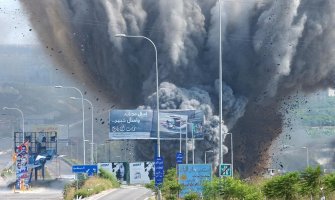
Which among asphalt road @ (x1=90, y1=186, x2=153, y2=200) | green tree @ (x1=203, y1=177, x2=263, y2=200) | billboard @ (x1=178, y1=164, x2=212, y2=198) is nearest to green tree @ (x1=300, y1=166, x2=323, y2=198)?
green tree @ (x1=203, y1=177, x2=263, y2=200)

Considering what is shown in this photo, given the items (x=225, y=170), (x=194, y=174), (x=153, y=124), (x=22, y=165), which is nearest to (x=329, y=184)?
(x=225, y=170)

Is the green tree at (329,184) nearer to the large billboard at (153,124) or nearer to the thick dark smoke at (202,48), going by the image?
the large billboard at (153,124)

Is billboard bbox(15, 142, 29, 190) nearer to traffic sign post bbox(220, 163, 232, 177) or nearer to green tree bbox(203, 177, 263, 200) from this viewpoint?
traffic sign post bbox(220, 163, 232, 177)

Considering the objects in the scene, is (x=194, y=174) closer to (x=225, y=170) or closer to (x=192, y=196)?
(x=225, y=170)

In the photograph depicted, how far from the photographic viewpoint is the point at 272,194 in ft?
152

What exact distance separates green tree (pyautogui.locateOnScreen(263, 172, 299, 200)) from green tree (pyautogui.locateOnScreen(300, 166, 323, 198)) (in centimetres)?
47

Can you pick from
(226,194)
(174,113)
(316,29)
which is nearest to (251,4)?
(316,29)

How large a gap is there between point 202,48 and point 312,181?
61657 millimetres

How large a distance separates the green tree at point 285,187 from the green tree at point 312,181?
1.54ft

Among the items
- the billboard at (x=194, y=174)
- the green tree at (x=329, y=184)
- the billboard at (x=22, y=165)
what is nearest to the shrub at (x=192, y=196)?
the billboard at (x=194, y=174)

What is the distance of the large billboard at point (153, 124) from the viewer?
339ft

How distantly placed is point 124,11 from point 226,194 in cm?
5741

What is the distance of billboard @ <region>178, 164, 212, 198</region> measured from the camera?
55.9m

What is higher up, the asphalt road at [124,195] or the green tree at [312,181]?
Answer: the green tree at [312,181]
